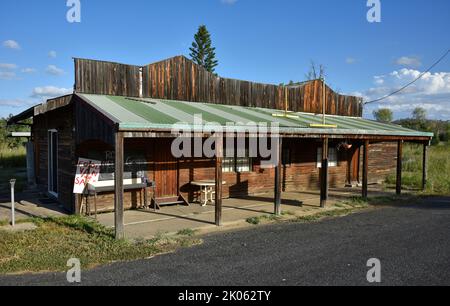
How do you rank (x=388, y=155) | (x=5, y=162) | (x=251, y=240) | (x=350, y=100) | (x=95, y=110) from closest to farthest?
(x=251, y=240), (x=95, y=110), (x=350, y=100), (x=388, y=155), (x=5, y=162)

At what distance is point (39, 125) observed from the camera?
13.4 metres

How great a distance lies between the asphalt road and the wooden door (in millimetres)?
3624

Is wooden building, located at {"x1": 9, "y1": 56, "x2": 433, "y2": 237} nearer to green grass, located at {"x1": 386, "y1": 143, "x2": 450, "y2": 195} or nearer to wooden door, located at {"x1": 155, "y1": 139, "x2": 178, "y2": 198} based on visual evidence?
wooden door, located at {"x1": 155, "y1": 139, "x2": 178, "y2": 198}

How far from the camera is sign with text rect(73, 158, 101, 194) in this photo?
9523 mm

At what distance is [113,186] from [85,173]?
2.65ft

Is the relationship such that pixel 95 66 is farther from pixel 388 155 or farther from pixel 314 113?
pixel 388 155

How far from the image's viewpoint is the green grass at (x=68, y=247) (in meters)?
6.11

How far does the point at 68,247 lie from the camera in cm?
697

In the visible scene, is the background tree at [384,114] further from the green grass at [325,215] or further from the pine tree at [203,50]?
the green grass at [325,215]

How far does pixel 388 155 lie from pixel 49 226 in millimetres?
16207

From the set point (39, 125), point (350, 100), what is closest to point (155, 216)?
point (39, 125)

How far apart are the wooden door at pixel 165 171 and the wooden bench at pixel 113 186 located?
1.56ft

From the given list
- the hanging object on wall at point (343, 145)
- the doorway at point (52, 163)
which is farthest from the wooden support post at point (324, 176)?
the doorway at point (52, 163)

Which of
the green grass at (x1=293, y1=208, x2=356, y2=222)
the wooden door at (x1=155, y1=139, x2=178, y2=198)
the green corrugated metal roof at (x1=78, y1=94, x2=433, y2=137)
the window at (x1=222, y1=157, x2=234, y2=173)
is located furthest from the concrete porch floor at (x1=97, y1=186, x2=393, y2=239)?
the green corrugated metal roof at (x1=78, y1=94, x2=433, y2=137)
